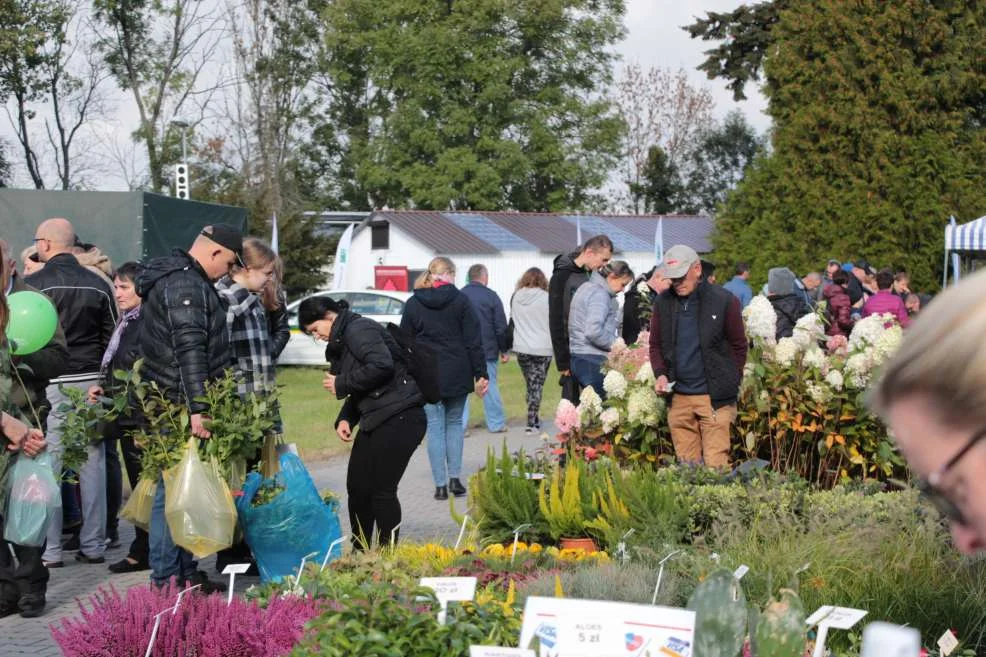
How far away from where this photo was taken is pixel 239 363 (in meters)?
6.85

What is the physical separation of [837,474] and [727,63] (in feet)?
86.8

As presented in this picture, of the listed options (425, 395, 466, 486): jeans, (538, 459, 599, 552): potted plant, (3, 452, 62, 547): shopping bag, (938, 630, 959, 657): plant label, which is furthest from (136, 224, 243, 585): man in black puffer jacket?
(938, 630, 959, 657): plant label

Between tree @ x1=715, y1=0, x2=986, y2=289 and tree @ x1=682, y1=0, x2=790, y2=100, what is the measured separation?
4821mm

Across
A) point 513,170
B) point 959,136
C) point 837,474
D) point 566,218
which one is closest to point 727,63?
point 959,136

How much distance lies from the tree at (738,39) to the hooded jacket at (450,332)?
2398 centimetres

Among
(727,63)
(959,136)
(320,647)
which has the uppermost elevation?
(727,63)

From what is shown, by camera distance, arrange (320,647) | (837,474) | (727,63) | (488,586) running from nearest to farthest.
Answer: (320,647) → (488,586) → (837,474) → (727,63)

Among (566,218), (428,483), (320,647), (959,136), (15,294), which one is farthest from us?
(566,218)

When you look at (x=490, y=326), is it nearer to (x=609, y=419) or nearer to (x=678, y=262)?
(x=609, y=419)

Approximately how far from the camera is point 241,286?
696 centimetres

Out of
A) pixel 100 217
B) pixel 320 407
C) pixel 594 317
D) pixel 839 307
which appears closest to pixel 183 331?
pixel 594 317

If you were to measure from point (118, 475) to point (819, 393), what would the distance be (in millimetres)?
4562

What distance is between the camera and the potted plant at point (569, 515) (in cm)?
581

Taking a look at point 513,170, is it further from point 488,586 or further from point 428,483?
point 488,586
